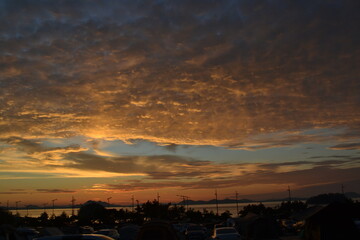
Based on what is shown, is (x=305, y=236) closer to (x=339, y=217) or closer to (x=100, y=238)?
(x=339, y=217)

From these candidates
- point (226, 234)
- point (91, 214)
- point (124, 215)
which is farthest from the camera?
point (124, 215)

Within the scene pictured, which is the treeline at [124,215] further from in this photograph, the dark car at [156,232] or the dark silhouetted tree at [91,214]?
the dark car at [156,232]

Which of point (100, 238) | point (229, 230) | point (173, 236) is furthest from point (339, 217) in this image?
point (100, 238)

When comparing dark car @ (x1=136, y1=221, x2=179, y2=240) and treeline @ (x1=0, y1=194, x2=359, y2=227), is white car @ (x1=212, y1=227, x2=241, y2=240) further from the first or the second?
treeline @ (x1=0, y1=194, x2=359, y2=227)

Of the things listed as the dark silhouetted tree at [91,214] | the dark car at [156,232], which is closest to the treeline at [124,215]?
the dark silhouetted tree at [91,214]

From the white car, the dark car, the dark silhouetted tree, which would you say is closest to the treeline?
the dark silhouetted tree

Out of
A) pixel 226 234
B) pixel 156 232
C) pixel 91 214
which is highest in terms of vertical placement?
pixel 156 232

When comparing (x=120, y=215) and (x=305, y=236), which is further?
(x=120, y=215)

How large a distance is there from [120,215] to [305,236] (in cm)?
6042

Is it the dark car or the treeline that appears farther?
the treeline

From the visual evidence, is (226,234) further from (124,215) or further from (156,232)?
(124,215)

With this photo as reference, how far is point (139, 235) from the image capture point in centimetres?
1647

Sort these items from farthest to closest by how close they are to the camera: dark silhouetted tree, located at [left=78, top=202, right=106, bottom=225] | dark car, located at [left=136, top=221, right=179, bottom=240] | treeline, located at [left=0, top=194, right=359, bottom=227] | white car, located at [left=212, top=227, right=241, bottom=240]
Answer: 1. dark silhouetted tree, located at [left=78, top=202, right=106, bottom=225]
2. treeline, located at [left=0, top=194, right=359, bottom=227]
3. white car, located at [left=212, top=227, right=241, bottom=240]
4. dark car, located at [left=136, top=221, right=179, bottom=240]

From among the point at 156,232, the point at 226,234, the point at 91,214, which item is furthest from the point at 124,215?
the point at 156,232
